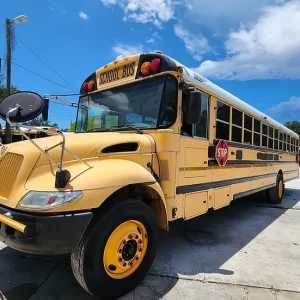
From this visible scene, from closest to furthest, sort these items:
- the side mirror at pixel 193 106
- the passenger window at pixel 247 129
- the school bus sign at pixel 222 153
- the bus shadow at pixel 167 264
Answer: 1. the bus shadow at pixel 167 264
2. the side mirror at pixel 193 106
3. the school bus sign at pixel 222 153
4. the passenger window at pixel 247 129

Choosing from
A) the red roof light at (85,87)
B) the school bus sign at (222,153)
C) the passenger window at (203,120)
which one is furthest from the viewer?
the school bus sign at (222,153)

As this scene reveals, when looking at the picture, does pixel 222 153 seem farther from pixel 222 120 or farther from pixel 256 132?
pixel 256 132

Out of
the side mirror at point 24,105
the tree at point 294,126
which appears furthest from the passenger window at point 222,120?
the tree at point 294,126

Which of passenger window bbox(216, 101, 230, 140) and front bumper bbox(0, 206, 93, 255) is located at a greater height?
passenger window bbox(216, 101, 230, 140)

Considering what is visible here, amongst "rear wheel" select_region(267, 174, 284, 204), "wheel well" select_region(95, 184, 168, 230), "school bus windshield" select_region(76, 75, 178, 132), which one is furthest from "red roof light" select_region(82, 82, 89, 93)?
"rear wheel" select_region(267, 174, 284, 204)

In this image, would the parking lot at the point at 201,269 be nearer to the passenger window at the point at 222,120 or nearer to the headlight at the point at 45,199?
the headlight at the point at 45,199

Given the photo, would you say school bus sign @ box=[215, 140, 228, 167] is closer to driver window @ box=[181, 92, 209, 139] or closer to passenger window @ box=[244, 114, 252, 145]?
driver window @ box=[181, 92, 209, 139]

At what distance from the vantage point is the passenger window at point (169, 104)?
3375 millimetres

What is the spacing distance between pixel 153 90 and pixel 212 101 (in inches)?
47.0

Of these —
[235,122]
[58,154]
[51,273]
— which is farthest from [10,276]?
[235,122]

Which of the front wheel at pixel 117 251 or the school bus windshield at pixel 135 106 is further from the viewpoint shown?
the school bus windshield at pixel 135 106

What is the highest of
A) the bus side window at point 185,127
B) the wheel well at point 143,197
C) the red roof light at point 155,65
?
the red roof light at point 155,65

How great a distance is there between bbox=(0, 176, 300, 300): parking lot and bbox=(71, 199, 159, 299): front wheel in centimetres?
21

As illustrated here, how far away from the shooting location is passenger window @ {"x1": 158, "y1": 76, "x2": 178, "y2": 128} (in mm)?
3375
